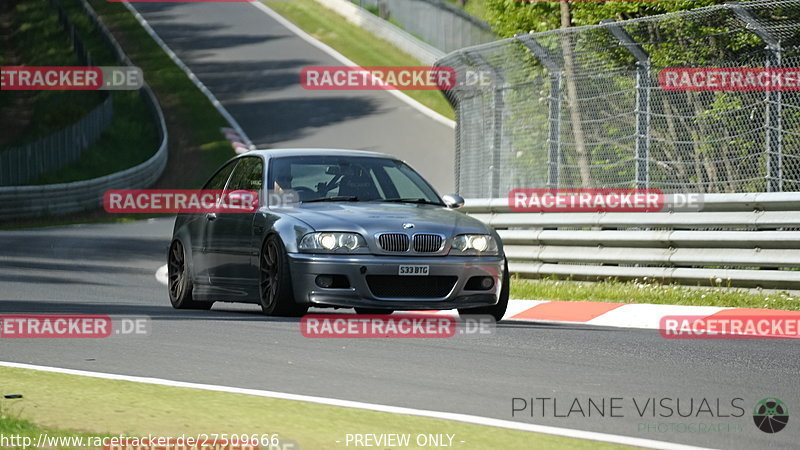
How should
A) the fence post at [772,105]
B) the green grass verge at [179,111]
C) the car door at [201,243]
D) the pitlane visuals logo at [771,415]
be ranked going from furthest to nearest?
the green grass verge at [179,111] < the fence post at [772,105] < the car door at [201,243] < the pitlane visuals logo at [771,415]

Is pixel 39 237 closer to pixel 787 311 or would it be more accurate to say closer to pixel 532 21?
pixel 532 21

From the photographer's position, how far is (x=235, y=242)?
11766 mm

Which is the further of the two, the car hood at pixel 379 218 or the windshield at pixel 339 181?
the windshield at pixel 339 181

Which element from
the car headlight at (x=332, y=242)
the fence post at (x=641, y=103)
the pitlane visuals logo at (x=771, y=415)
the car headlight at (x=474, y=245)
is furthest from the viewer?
the fence post at (x=641, y=103)

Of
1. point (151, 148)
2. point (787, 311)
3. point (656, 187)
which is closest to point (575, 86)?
point (656, 187)

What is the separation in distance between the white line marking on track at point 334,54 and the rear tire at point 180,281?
26.9 meters

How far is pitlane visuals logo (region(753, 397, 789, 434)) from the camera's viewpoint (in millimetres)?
6457

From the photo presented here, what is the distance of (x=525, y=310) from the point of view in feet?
42.7

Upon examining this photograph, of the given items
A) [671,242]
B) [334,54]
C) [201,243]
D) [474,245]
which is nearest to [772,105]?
[671,242]

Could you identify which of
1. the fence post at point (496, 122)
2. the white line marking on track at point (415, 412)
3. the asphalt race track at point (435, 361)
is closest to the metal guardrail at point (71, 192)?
the asphalt race track at point (435, 361)

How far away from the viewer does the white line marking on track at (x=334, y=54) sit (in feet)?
135

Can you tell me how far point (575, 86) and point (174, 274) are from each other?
5.13 metres

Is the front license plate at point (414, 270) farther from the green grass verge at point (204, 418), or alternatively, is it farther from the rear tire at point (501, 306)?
the green grass verge at point (204, 418)

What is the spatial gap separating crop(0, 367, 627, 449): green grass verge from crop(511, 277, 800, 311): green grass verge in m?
6.50
